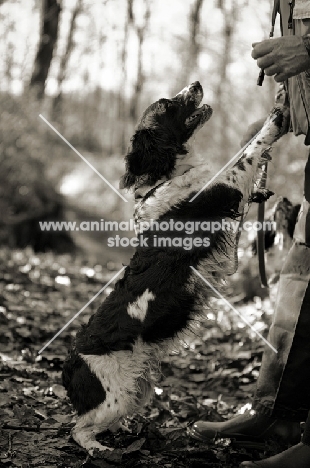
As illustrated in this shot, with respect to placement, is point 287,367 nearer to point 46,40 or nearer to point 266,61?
point 266,61

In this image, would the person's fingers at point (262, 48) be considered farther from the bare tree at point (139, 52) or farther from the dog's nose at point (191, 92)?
the bare tree at point (139, 52)

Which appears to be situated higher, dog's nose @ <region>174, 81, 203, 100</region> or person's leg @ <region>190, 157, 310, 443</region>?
dog's nose @ <region>174, 81, 203, 100</region>

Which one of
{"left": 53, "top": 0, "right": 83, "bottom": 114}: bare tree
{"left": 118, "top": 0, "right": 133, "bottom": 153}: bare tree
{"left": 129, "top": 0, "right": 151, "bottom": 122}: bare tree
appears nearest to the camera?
{"left": 53, "top": 0, "right": 83, "bottom": 114}: bare tree

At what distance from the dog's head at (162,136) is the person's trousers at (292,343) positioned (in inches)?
34.0

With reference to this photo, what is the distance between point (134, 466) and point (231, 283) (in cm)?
451

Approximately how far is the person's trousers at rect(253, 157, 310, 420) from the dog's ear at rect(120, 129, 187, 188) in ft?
2.77

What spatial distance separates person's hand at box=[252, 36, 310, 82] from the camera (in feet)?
8.13

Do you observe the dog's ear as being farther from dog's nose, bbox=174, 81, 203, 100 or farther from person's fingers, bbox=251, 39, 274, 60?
person's fingers, bbox=251, 39, 274, 60

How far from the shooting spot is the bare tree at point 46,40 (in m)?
11.2

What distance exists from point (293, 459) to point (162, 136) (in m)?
1.89

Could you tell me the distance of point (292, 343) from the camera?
2.83 meters

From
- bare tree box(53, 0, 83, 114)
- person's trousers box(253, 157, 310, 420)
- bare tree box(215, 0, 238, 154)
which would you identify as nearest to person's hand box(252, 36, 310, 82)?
person's trousers box(253, 157, 310, 420)

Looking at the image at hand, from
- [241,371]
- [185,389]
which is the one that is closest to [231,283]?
[241,371]

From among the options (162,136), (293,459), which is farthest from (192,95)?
(293,459)
